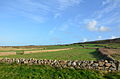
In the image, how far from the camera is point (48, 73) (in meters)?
13.6

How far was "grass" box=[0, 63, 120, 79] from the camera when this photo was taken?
1288 centimetres

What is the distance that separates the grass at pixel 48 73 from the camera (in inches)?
507

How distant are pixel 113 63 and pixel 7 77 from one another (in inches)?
373

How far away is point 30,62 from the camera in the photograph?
1634 centimetres

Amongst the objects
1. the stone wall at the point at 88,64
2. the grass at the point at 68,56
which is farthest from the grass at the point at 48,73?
the grass at the point at 68,56

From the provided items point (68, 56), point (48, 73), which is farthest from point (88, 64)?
point (68, 56)

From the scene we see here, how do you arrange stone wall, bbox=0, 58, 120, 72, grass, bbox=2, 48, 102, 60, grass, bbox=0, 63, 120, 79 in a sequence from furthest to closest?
grass, bbox=2, 48, 102, 60 → stone wall, bbox=0, 58, 120, 72 → grass, bbox=0, 63, 120, 79

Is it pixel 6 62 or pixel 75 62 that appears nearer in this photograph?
pixel 75 62

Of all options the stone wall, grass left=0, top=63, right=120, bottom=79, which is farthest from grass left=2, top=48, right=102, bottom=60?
grass left=0, top=63, right=120, bottom=79

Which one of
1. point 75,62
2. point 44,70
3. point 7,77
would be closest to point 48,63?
point 44,70

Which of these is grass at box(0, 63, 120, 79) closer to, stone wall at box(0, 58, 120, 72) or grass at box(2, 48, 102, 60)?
stone wall at box(0, 58, 120, 72)

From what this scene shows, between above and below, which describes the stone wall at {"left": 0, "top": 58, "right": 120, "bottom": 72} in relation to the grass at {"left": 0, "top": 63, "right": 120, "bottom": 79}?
above

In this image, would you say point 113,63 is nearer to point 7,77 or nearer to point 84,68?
point 84,68

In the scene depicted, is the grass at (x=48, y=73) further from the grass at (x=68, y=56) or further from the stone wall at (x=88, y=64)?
the grass at (x=68, y=56)
